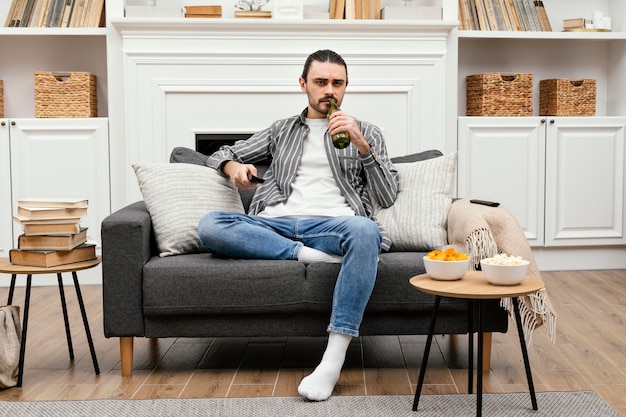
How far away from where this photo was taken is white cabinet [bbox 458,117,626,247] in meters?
4.64

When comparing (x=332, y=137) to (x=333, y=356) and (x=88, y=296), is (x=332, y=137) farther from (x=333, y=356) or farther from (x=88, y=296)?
(x=88, y=296)

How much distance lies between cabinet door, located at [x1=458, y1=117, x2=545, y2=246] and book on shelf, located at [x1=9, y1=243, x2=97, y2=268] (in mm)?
2466

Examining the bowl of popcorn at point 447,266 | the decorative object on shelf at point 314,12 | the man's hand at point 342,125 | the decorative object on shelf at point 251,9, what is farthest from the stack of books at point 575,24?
the bowl of popcorn at point 447,266

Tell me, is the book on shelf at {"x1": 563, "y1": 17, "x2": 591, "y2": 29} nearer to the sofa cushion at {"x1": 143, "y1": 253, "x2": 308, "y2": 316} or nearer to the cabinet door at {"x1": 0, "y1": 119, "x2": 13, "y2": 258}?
the sofa cushion at {"x1": 143, "y1": 253, "x2": 308, "y2": 316}

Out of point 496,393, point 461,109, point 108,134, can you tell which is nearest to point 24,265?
point 496,393

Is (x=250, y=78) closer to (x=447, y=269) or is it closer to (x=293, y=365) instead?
(x=293, y=365)

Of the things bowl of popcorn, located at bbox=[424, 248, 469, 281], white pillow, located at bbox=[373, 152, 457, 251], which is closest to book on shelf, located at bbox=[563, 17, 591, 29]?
white pillow, located at bbox=[373, 152, 457, 251]

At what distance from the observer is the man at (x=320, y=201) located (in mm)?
2523

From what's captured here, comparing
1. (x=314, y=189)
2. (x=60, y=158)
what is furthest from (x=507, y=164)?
(x=60, y=158)

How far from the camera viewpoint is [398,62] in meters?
4.45

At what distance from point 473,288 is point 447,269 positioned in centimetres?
11

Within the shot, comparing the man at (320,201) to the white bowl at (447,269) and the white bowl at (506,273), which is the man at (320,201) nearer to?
the white bowl at (447,269)

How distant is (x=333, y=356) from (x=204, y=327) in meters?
0.47

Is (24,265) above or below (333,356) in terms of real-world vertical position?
above
